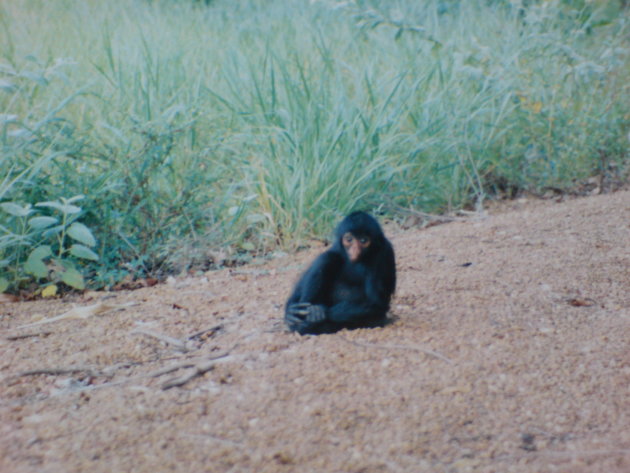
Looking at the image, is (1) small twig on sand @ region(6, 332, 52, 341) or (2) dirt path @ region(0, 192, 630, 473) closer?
(2) dirt path @ region(0, 192, 630, 473)

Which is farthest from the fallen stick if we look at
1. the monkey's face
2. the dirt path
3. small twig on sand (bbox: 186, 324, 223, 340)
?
the monkey's face

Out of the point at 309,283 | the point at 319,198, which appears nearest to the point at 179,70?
the point at 319,198

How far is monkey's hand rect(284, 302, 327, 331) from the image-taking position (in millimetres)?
2898

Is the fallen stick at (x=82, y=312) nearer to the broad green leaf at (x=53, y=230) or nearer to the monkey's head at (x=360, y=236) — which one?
the broad green leaf at (x=53, y=230)

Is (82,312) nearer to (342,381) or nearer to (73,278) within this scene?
(73,278)

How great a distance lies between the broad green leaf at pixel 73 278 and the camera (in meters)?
3.98

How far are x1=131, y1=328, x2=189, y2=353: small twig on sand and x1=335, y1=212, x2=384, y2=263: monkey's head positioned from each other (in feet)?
2.54

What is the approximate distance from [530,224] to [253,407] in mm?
3195

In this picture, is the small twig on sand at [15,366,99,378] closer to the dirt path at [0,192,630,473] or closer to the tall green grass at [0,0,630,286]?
the dirt path at [0,192,630,473]

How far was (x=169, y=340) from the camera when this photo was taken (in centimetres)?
294

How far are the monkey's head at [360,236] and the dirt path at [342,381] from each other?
12.9 inches

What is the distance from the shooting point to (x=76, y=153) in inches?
167

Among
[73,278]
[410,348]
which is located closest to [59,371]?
[410,348]

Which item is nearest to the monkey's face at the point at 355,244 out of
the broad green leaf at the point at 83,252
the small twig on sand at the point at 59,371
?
the small twig on sand at the point at 59,371
